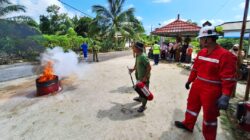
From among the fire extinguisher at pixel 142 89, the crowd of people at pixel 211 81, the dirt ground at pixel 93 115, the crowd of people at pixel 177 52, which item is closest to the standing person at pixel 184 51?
the crowd of people at pixel 177 52

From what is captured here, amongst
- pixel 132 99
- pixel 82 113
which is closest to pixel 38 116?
pixel 82 113

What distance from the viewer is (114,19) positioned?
25.0m

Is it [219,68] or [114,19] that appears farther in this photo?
[114,19]

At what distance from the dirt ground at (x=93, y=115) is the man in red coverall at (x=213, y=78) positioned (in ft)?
2.65

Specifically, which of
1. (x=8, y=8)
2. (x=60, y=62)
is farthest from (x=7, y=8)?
(x=60, y=62)

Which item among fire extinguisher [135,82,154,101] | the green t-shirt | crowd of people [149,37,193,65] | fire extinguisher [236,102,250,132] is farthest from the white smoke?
fire extinguisher [236,102,250,132]

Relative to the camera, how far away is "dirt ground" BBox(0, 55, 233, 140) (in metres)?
3.51

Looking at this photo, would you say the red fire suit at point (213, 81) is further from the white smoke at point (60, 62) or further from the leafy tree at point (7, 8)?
the leafy tree at point (7, 8)

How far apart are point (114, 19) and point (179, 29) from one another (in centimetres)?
1343

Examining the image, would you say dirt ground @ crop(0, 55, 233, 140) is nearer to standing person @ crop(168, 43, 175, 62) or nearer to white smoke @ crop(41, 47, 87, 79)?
white smoke @ crop(41, 47, 87, 79)

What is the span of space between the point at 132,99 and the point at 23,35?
17.1 metres

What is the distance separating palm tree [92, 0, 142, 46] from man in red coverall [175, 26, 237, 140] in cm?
2249

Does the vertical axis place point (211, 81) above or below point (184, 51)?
below

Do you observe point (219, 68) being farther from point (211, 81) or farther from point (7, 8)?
point (7, 8)
